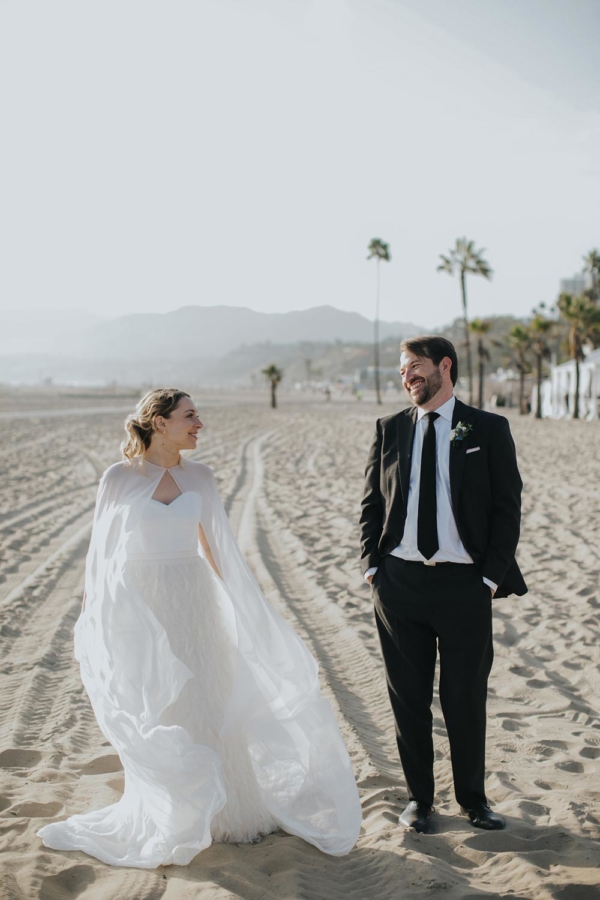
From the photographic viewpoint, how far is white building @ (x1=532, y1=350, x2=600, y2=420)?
43.2m

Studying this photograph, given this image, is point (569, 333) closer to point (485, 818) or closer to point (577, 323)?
point (577, 323)

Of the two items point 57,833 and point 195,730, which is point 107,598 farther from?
point 57,833

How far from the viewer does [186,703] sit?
324 centimetres

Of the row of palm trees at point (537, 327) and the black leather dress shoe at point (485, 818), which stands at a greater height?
the row of palm trees at point (537, 327)

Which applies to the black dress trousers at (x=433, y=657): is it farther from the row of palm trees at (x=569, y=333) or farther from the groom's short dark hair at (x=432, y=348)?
the row of palm trees at (x=569, y=333)

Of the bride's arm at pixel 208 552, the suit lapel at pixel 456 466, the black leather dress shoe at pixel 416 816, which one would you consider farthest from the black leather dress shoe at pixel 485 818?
the bride's arm at pixel 208 552

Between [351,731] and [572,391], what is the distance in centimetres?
4507

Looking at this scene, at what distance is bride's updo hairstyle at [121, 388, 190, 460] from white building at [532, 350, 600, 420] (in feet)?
134

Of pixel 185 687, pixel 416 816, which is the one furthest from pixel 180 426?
pixel 416 816

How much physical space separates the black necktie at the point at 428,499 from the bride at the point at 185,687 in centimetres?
78

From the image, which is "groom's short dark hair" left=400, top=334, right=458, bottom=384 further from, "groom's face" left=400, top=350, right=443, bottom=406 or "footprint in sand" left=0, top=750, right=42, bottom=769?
"footprint in sand" left=0, top=750, right=42, bottom=769

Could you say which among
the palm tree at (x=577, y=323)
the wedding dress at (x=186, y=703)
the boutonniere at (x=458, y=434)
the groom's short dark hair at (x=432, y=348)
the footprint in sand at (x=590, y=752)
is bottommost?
the footprint in sand at (x=590, y=752)

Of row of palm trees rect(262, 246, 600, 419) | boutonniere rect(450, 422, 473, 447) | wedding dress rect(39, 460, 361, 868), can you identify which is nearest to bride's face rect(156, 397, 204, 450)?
wedding dress rect(39, 460, 361, 868)

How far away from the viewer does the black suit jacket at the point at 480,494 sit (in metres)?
3.27
